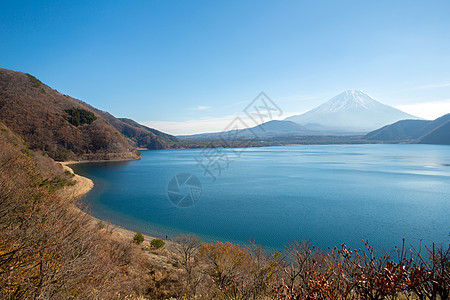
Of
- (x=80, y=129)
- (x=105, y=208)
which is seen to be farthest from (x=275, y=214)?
(x=80, y=129)

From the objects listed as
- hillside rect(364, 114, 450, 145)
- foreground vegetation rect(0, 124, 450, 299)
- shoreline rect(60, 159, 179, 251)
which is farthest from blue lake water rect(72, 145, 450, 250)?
hillside rect(364, 114, 450, 145)

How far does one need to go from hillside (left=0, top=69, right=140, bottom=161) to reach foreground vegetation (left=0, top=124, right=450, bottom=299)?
5034cm

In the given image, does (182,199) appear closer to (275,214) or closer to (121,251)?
(275,214)

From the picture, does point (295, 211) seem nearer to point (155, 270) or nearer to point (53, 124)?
point (155, 270)

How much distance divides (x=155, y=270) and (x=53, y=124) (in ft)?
205

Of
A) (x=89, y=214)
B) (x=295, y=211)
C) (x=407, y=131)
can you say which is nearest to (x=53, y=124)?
(x=89, y=214)

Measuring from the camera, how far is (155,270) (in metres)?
8.62

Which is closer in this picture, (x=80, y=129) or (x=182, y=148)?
(x=80, y=129)

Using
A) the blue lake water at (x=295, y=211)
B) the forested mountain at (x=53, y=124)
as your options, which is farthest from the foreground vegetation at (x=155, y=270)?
the forested mountain at (x=53, y=124)

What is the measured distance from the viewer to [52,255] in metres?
4.54

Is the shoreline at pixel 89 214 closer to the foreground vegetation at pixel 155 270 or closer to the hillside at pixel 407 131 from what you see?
the foreground vegetation at pixel 155 270

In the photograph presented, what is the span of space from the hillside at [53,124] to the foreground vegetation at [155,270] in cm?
5034

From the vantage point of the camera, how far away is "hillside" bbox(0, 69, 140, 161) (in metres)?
51.2

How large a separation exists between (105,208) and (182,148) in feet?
342
